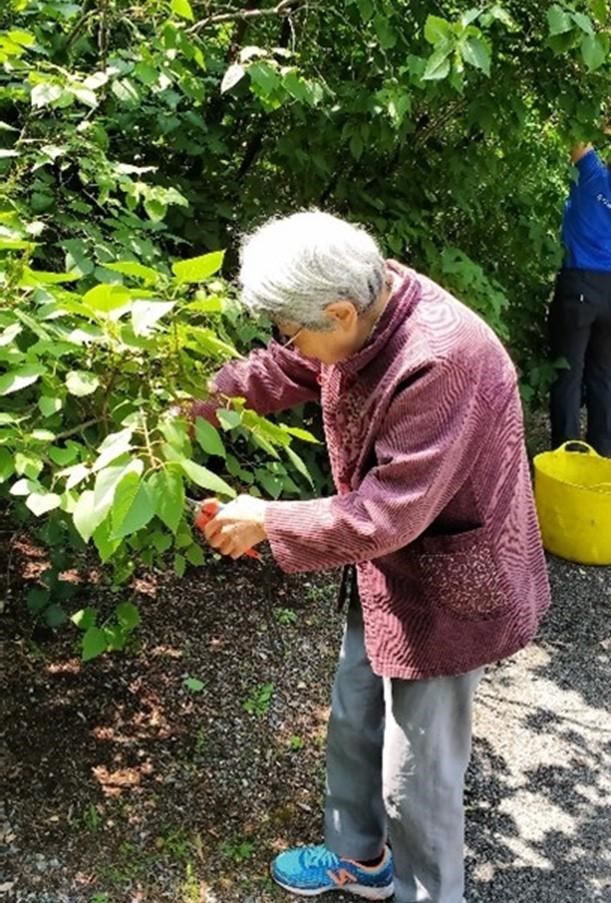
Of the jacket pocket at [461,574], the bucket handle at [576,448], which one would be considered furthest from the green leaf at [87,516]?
the bucket handle at [576,448]

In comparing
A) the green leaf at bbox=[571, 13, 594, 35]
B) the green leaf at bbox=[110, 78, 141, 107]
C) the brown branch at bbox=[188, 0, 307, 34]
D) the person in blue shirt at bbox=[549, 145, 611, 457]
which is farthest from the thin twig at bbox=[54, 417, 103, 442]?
the person in blue shirt at bbox=[549, 145, 611, 457]

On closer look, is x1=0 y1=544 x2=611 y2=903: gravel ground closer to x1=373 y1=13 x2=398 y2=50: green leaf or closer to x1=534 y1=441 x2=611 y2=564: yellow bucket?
x1=534 y1=441 x2=611 y2=564: yellow bucket

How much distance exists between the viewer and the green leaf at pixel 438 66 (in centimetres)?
231

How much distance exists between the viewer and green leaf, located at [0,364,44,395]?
159cm

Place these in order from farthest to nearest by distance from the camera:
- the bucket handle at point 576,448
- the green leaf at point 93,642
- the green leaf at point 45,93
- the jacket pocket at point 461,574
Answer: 1. the bucket handle at point 576,448
2. the green leaf at point 93,642
3. the green leaf at point 45,93
4. the jacket pocket at point 461,574

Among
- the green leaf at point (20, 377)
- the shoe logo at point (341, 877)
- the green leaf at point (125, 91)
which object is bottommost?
the shoe logo at point (341, 877)

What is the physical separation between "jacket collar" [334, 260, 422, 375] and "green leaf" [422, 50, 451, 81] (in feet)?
2.21

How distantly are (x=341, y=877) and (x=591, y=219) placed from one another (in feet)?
10.8

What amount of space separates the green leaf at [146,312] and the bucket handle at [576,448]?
10.6 feet

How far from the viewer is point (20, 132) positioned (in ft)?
8.01

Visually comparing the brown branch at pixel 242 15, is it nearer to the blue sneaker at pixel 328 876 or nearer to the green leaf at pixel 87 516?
the green leaf at pixel 87 516

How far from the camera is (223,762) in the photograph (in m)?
2.89

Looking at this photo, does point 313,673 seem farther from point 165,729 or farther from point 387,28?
point 387,28

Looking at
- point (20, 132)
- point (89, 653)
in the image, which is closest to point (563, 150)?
point (20, 132)
